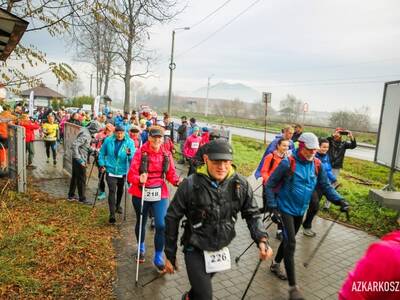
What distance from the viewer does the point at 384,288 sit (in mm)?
1586

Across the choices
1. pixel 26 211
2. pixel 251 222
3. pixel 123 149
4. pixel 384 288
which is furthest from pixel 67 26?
pixel 384 288

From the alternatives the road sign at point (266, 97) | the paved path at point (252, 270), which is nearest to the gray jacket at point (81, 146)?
the paved path at point (252, 270)

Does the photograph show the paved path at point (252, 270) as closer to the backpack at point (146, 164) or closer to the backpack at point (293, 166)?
the backpack at point (146, 164)

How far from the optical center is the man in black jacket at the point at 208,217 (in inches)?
117

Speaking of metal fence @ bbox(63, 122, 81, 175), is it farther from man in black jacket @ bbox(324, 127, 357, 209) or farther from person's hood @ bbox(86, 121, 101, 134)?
man in black jacket @ bbox(324, 127, 357, 209)

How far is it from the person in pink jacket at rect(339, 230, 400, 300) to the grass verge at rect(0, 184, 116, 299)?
3329mm

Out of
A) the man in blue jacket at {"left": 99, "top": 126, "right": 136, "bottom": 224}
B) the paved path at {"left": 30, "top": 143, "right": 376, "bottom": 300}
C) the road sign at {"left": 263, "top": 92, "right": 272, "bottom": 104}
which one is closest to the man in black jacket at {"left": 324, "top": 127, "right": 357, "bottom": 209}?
the paved path at {"left": 30, "top": 143, "right": 376, "bottom": 300}

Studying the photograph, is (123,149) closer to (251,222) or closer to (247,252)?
(247,252)

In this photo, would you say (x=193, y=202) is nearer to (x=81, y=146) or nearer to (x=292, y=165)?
(x=292, y=165)

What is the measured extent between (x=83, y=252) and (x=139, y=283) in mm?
1304

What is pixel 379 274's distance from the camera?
1.60 metres

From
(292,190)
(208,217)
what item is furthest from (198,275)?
(292,190)

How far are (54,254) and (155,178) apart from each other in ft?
6.51

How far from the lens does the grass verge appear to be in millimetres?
4129
